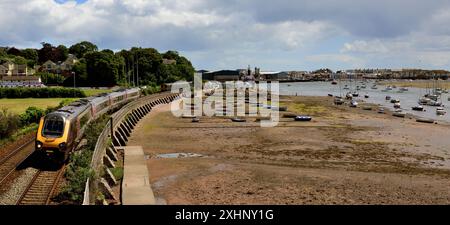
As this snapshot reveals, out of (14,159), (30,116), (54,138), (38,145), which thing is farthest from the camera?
(30,116)

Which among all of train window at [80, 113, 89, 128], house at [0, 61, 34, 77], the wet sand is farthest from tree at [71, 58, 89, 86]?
train window at [80, 113, 89, 128]

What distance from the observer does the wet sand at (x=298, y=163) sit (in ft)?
91.2

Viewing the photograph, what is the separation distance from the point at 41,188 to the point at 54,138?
4.20m

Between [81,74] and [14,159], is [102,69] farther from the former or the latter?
[14,159]

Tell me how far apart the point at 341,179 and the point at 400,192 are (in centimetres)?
438

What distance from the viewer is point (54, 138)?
997 inches

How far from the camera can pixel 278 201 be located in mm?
26297

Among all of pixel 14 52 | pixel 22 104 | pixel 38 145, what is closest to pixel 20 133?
pixel 38 145

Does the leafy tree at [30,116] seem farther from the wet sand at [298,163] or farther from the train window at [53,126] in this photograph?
the train window at [53,126]

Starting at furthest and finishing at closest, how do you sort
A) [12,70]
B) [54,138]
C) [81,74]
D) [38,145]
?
[12,70] < [81,74] < [54,138] < [38,145]

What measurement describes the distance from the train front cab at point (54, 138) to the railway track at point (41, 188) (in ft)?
3.29

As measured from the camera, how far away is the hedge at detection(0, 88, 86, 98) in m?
86.0
